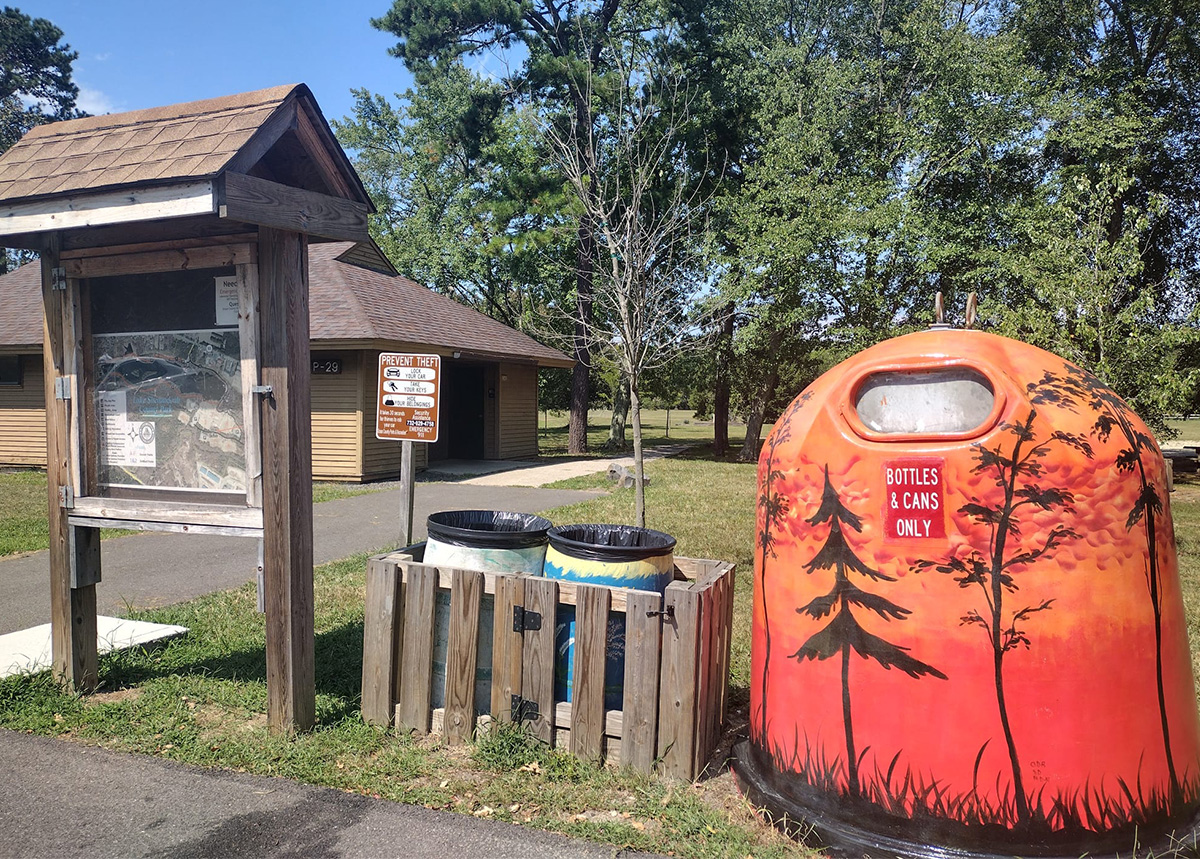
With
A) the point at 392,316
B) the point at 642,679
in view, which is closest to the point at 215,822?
the point at 642,679

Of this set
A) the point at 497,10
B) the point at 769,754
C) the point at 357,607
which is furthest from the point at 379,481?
the point at 497,10

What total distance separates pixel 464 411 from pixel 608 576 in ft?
59.3

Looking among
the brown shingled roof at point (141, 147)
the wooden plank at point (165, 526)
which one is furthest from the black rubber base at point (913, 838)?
the brown shingled roof at point (141, 147)

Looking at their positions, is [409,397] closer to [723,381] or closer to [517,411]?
[517,411]

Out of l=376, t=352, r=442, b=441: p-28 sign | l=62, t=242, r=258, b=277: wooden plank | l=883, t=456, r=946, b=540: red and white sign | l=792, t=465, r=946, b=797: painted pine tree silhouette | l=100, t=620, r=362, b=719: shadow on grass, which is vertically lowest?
l=100, t=620, r=362, b=719: shadow on grass

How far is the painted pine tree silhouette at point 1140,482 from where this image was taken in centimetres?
263

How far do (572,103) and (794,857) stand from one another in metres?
22.7

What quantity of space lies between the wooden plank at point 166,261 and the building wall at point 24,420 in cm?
1605

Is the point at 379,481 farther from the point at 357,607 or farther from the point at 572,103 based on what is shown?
the point at 572,103

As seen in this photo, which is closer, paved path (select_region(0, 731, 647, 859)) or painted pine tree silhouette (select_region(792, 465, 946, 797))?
painted pine tree silhouette (select_region(792, 465, 946, 797))

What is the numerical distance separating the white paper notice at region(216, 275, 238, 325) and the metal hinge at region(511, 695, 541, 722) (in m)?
2.27

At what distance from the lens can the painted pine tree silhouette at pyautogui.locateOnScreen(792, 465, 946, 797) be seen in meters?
2.65

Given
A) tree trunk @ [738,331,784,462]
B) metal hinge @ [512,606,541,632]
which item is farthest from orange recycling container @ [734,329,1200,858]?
tree trunk @ [738,331,784,462]

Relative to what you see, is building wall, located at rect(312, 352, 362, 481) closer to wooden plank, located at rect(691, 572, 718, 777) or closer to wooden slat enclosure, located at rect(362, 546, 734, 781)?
wooden slat enclosure, located at rect(362, 546, 734, 781)
